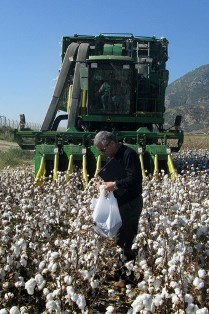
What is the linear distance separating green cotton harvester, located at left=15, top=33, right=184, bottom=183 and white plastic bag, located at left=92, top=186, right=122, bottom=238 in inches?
311

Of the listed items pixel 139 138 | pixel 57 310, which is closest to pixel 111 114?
pixel 139 138

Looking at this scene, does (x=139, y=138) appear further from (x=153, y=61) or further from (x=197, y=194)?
(x=197, y=194)

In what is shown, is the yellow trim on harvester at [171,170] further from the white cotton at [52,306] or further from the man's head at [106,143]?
the white cotton at [52,306]

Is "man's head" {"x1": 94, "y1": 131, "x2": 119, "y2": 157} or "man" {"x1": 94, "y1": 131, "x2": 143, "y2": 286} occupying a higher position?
"man's head" {"x1": 94, "y1": 131, "x2": 119, "y2": 157}

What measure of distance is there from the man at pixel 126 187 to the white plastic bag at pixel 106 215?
4.4 inches

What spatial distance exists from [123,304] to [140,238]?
845 mm

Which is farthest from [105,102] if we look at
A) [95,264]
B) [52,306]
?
[52,306]

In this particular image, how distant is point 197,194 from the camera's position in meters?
8.85

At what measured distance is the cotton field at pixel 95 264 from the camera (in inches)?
159

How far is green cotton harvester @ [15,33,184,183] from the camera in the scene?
1438 cm

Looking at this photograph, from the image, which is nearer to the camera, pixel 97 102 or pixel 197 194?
pixel 197 194

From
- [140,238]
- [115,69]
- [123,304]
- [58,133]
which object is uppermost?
[115,69]

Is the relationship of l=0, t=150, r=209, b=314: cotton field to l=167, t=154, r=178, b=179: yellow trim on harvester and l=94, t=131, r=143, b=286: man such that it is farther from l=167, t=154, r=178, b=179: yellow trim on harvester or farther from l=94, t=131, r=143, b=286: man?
l=167, t=154, r=178, b=179: yellow trim on harvester

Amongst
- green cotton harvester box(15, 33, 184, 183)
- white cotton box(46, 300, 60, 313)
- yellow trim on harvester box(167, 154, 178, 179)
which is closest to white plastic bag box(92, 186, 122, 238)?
white cotton box(46, 300, 60, 313)
